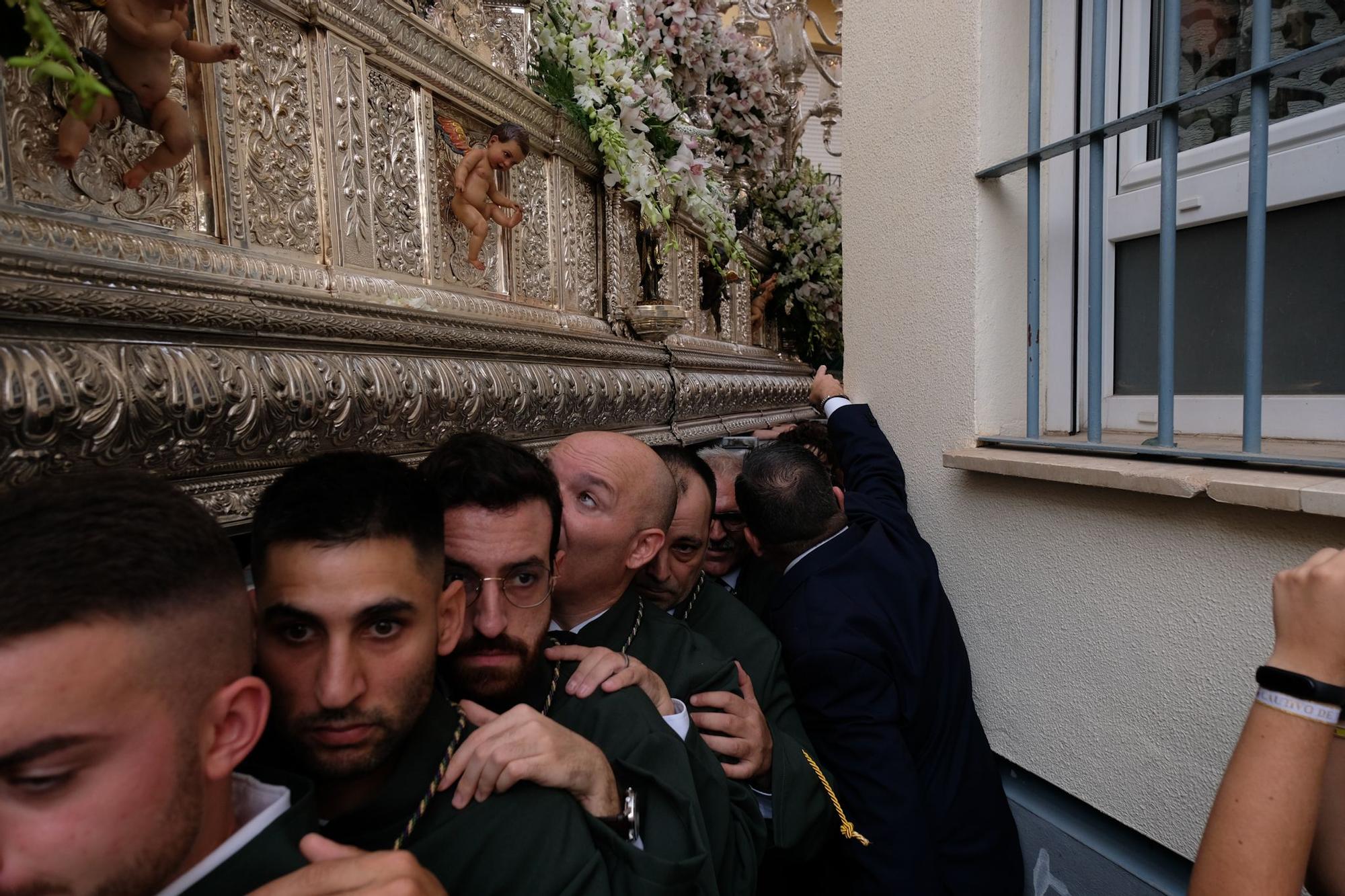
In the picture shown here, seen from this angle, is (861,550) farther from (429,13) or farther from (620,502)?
(429,13)

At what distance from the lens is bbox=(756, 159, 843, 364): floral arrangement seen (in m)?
4.48

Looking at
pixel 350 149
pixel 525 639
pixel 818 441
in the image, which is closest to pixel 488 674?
pixel 525 639

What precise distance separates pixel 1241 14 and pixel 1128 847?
6.37 feet

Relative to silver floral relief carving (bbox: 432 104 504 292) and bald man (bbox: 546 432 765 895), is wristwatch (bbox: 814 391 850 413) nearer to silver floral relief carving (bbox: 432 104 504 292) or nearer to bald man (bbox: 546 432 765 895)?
bald man (bbox: 546 432 765 895)

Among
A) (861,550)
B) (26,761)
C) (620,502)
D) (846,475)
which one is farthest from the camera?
(846,475)

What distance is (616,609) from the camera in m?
1.71

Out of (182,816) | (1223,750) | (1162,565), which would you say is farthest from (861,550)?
(182,816)

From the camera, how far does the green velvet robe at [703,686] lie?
137 centimetres

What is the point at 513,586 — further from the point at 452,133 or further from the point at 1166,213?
the point at 1166,213

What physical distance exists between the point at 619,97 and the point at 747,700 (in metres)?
1.84

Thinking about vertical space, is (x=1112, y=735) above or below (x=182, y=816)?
below

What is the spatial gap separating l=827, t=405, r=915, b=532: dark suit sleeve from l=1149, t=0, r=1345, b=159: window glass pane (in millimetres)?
1040

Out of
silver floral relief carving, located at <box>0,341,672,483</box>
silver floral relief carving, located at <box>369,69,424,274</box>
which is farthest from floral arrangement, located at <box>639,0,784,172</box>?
silver floral relief carving, located at <box>0,341,672,483</box>

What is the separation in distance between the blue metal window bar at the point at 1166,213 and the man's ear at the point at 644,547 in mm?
973
